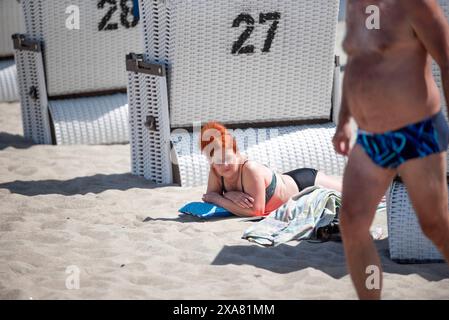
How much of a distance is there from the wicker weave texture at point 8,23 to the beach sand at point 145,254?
152 inches

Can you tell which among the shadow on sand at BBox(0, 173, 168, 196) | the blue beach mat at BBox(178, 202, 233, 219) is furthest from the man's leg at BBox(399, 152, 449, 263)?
the shadow on sand at BBox(0, 173, 168, 196)

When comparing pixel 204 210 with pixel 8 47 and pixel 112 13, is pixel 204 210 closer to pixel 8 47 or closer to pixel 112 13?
pixel 112 13

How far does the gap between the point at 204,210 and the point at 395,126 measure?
2279 mm

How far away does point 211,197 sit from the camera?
215 inches

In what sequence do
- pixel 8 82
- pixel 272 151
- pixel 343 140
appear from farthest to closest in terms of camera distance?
1. pixel 8 82
2. pixel 272 151
3. pixel 343 140

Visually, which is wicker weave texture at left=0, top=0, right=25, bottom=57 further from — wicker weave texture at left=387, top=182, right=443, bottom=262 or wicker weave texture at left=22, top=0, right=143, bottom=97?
wicker weave texture at left=387, top=182, right=443, bottom=262

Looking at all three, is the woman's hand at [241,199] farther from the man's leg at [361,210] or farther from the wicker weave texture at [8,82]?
the wicker weave texture at [8,82]

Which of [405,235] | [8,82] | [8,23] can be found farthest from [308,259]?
[8,23]

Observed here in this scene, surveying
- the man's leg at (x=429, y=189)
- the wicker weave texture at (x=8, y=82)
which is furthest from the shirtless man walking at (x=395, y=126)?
the wicker weave texture at (x=8, y=82)

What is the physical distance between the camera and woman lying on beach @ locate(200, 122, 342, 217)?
211 inches

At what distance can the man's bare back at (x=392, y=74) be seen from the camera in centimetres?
324

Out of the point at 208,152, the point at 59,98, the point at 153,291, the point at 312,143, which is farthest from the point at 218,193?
the point at 59,98
